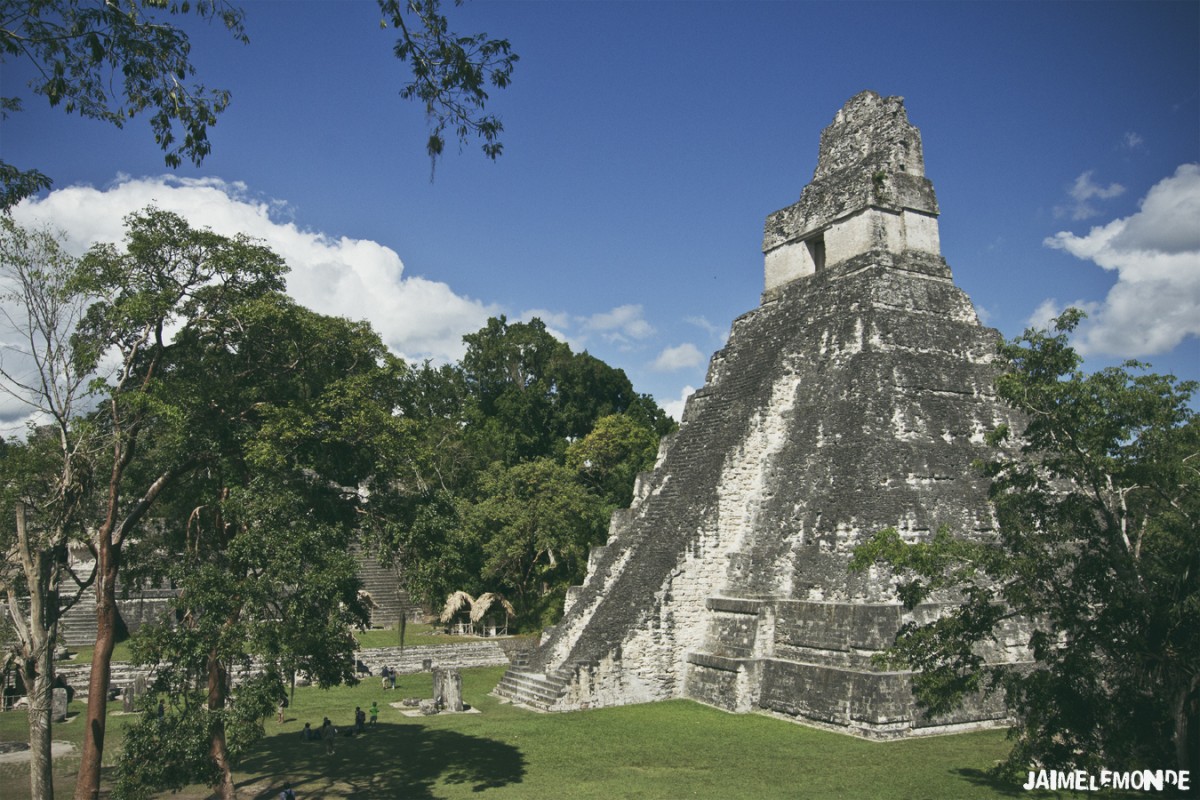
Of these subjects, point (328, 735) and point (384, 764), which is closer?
point (384, 764)

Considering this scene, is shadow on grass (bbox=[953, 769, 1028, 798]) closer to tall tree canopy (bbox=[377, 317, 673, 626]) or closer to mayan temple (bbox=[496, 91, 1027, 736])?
mayan temple (bbox=[496, 91, 1027, 736])

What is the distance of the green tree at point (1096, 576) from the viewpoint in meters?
7.66

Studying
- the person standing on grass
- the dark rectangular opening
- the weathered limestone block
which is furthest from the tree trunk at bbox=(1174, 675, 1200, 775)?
the dark rectangular opening

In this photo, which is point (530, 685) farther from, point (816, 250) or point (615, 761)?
point (816, 250)

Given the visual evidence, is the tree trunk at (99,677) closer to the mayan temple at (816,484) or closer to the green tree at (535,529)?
the mayan temple at (816,484)

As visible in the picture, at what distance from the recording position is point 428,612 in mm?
32656

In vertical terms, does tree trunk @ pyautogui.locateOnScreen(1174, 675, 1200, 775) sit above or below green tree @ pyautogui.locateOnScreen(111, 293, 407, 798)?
below

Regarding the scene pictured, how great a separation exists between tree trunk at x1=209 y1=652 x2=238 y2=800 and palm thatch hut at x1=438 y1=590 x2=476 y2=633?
17431mm

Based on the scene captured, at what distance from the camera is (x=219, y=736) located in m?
10.4

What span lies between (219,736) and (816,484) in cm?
1001

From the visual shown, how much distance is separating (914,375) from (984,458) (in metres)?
1.85

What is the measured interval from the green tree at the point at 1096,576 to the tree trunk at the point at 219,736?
23.9 ft

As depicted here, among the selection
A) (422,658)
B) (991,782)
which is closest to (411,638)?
(422,658)

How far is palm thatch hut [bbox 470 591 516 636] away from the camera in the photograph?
27.8 meters
